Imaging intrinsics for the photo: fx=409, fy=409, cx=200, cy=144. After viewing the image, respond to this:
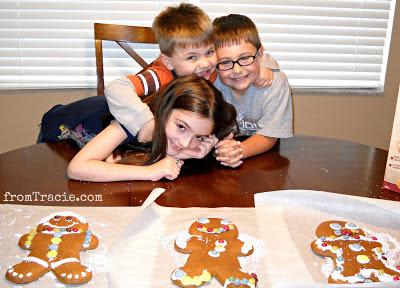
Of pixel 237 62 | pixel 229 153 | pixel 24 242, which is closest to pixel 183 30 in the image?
pixel 237 62

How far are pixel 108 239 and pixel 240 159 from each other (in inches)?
22.4

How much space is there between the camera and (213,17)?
235 cm

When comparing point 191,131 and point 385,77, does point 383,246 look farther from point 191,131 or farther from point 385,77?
point 385,77

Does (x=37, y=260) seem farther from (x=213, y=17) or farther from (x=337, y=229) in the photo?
(x=213, y=17)

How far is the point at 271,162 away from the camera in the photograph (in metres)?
1.30

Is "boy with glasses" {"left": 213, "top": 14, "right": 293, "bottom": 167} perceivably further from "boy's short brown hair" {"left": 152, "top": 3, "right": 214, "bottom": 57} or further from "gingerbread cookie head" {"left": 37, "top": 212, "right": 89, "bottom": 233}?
"gingerbread cookie head" {"left": 37, "top": 212, "right": 89, "bottom": 233}

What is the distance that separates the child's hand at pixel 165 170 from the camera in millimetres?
1147

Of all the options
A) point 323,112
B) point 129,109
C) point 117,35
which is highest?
point 117,35

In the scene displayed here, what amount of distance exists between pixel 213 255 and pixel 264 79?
88 cm

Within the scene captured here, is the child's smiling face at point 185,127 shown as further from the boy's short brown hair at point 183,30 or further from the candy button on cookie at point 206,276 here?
the candy button on cookie at point 206,276

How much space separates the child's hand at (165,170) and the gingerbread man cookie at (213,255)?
0.26 metres

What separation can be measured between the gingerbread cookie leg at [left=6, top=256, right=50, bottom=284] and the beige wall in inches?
67.9

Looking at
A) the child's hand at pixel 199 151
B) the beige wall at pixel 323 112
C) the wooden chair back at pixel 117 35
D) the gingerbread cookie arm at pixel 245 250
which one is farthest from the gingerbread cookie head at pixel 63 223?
the beige wall at pixel 323 112

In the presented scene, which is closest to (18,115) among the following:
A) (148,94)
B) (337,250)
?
(148,94)
